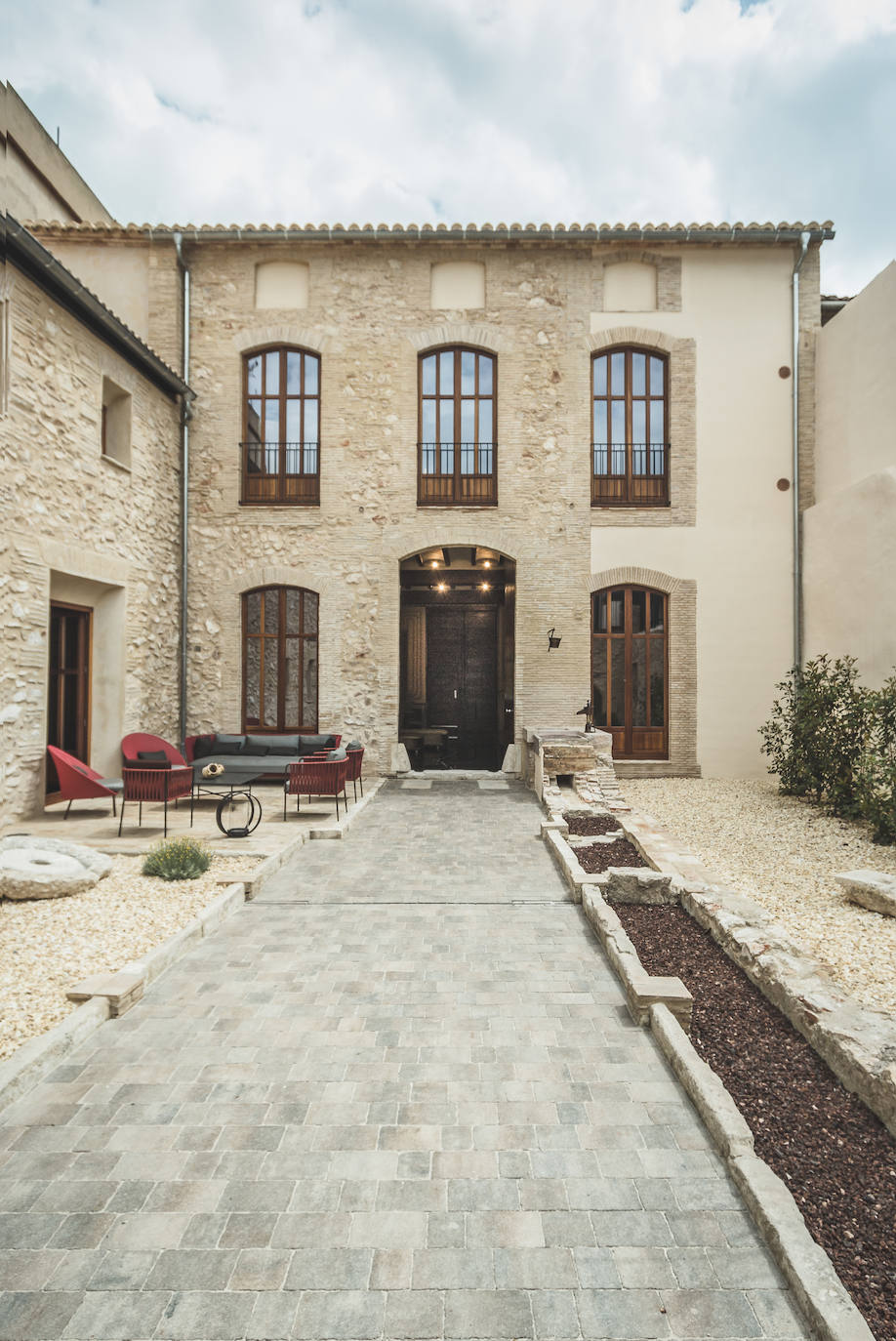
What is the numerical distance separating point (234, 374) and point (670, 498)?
7.62 m

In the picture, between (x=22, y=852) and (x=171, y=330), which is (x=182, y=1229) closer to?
(x=22, y=852)

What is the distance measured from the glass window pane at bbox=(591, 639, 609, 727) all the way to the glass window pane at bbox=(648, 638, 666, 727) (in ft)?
2.72

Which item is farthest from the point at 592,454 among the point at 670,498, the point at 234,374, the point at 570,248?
the point at 234,374

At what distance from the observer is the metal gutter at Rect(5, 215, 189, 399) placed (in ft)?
22.0

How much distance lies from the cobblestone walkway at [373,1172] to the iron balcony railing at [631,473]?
29.7 ft

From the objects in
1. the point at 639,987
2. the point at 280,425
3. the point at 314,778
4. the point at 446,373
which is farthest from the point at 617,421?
the point at 639,987

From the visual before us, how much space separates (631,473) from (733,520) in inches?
74.5

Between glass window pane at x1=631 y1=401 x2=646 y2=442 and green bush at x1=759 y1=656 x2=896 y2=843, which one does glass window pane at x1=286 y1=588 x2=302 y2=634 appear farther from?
green bush at x1=759 y1=656 x2=896 y2=843

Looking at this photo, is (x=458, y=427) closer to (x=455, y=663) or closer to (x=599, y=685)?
(x=599, y=685)

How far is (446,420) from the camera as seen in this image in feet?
37.3

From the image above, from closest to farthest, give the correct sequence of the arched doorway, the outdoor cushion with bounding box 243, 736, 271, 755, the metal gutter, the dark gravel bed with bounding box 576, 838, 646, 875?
the dark gravel bed with bounding box 576, 838, 646, 875 → the metal gutter → the outdoor cushion with bounding box 243, 736, 271, 755 → the arched doorway

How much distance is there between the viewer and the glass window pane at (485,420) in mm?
11336

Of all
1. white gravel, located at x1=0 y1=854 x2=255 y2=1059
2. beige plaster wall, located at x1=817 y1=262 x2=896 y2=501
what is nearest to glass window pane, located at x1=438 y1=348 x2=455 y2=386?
beige plaster wall, located at x1=817 y1=262 x2=896 y2=501

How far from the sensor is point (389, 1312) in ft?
5.85
